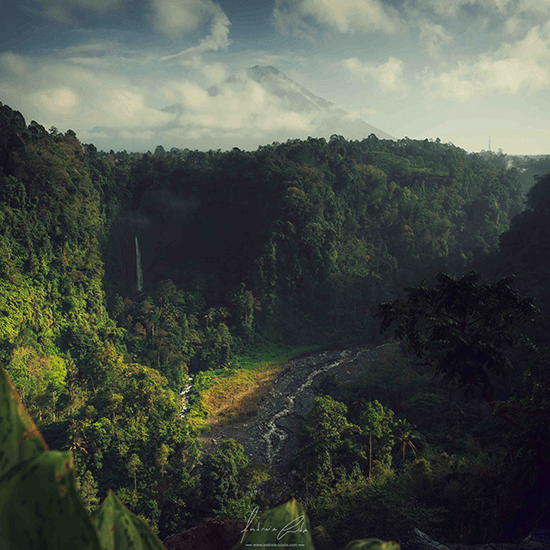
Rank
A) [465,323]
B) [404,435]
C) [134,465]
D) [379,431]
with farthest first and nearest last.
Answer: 1. [379,431]
2. [404,435]
3. [134,465]
4. [465,323]

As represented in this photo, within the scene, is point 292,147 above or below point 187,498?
above

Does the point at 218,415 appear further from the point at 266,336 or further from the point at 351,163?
the point at 351,163

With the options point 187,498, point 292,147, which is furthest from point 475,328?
point 292,147

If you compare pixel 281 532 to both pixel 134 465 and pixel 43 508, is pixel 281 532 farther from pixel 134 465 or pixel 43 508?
pixel 134 465

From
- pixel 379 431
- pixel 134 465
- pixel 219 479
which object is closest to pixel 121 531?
pixel 219 479

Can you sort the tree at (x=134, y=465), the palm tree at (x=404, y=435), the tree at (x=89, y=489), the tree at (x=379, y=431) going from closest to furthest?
the tree at (x=89, y=489), the tree at (x=134, y=465), the palm tree at (x=404, y=435), the tree at (x=379, y=431)

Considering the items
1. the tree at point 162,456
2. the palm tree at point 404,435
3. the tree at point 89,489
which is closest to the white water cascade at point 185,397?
the tree at point 162,456

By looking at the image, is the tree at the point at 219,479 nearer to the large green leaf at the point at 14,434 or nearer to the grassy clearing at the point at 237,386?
the grassy clearing at the point at 237,386
